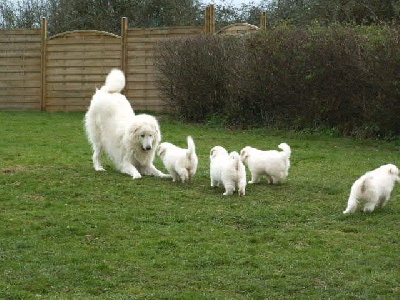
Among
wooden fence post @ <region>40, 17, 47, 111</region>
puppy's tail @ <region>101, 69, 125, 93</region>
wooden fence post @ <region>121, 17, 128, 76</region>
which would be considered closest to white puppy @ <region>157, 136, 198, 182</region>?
puppy's tail @ <region>101, 69, 125, 93</region>

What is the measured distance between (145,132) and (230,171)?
216 cm

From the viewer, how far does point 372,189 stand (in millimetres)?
8836

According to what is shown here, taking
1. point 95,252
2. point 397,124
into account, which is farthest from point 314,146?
point 95,252

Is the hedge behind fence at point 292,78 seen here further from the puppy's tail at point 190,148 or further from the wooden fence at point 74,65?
the puppy's tail at point 190,148

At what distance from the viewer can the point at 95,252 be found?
7.38m

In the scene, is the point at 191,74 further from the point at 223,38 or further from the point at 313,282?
the point at 313,282

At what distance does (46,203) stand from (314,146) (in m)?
7.67

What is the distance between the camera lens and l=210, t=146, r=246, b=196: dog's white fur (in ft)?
32.5

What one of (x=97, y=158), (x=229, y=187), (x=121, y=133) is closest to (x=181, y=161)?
(x=229, y=187)

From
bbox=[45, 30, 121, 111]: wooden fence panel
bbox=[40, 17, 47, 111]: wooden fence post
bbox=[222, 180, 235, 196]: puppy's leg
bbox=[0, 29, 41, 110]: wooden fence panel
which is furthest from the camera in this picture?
bbox=[0, 29, 41, 110]: wooden fence panel

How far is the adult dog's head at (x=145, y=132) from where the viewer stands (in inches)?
461

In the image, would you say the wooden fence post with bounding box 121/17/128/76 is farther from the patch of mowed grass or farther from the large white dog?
the patch of mowed grass

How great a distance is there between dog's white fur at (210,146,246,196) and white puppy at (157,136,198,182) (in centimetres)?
49

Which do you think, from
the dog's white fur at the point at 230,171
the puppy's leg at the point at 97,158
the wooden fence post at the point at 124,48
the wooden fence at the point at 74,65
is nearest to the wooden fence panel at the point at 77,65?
the wooden fence at the point at 74,65
